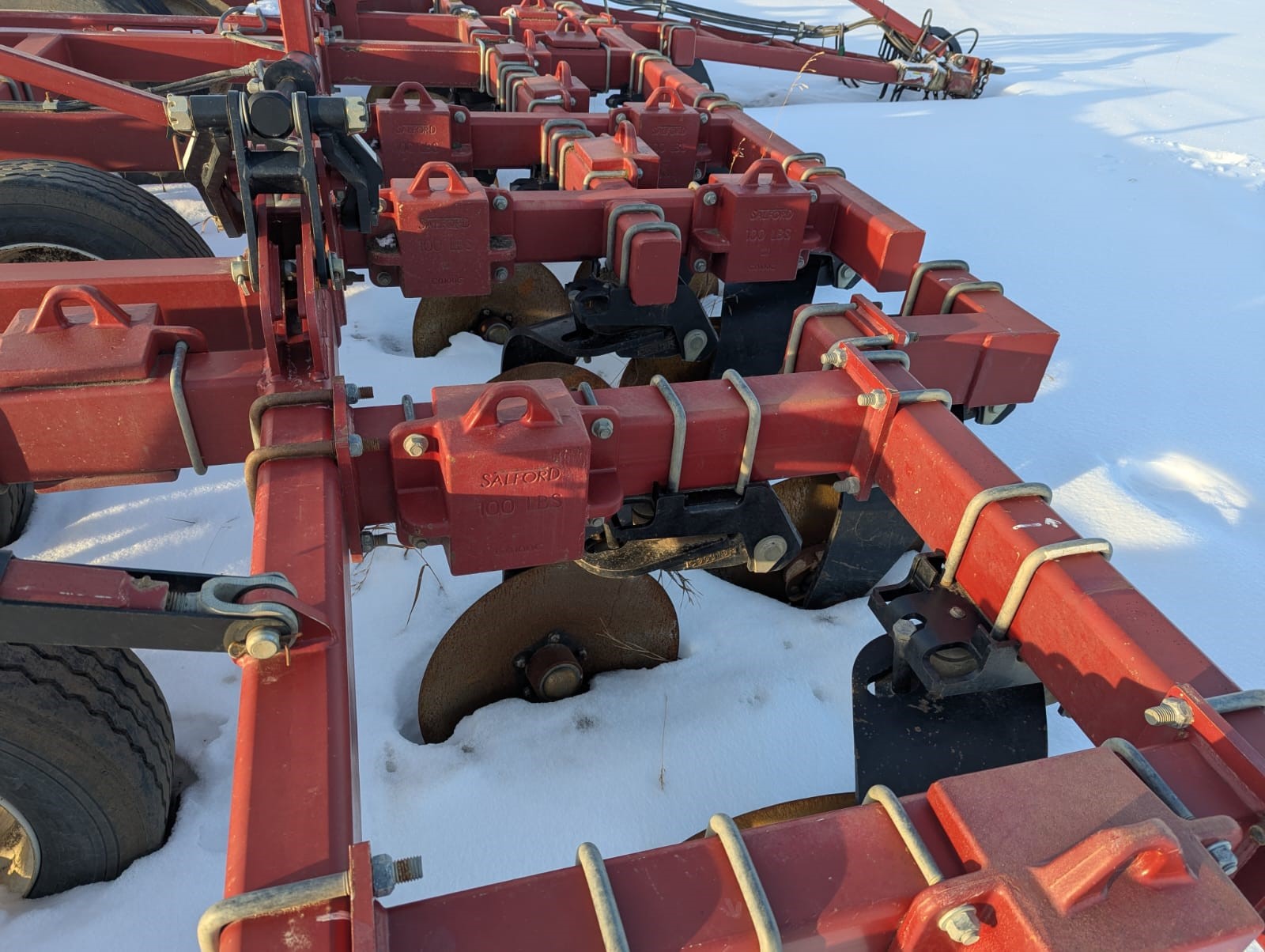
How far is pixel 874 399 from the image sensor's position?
1.64 m

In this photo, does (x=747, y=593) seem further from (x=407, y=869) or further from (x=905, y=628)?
(x=407, y=869)

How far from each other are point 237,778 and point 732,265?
215 centimetres

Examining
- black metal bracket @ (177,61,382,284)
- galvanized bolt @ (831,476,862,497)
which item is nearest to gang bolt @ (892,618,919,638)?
galvanized bolt @ (831,476,862,497)

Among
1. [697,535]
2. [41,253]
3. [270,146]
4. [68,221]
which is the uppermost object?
[270,146]

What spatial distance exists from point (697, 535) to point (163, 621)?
1072mm

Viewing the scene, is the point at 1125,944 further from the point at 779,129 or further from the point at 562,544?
the point at 779,129

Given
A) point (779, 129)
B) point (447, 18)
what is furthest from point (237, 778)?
point (779, 129)

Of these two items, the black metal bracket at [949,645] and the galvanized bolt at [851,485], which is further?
the galvanized bolt at [851,485]

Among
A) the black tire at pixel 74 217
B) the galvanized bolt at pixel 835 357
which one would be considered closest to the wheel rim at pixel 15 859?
the black tire at pixel 74 217

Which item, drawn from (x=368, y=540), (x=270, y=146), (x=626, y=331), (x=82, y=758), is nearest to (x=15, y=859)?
(x=82, y=758)

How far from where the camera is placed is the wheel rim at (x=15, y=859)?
166 cm

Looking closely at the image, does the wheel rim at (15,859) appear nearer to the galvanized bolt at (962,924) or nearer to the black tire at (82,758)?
the black tire at (82,758)

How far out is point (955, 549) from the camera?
4.88 feet

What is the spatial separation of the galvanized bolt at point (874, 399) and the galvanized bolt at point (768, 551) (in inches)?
15.0
